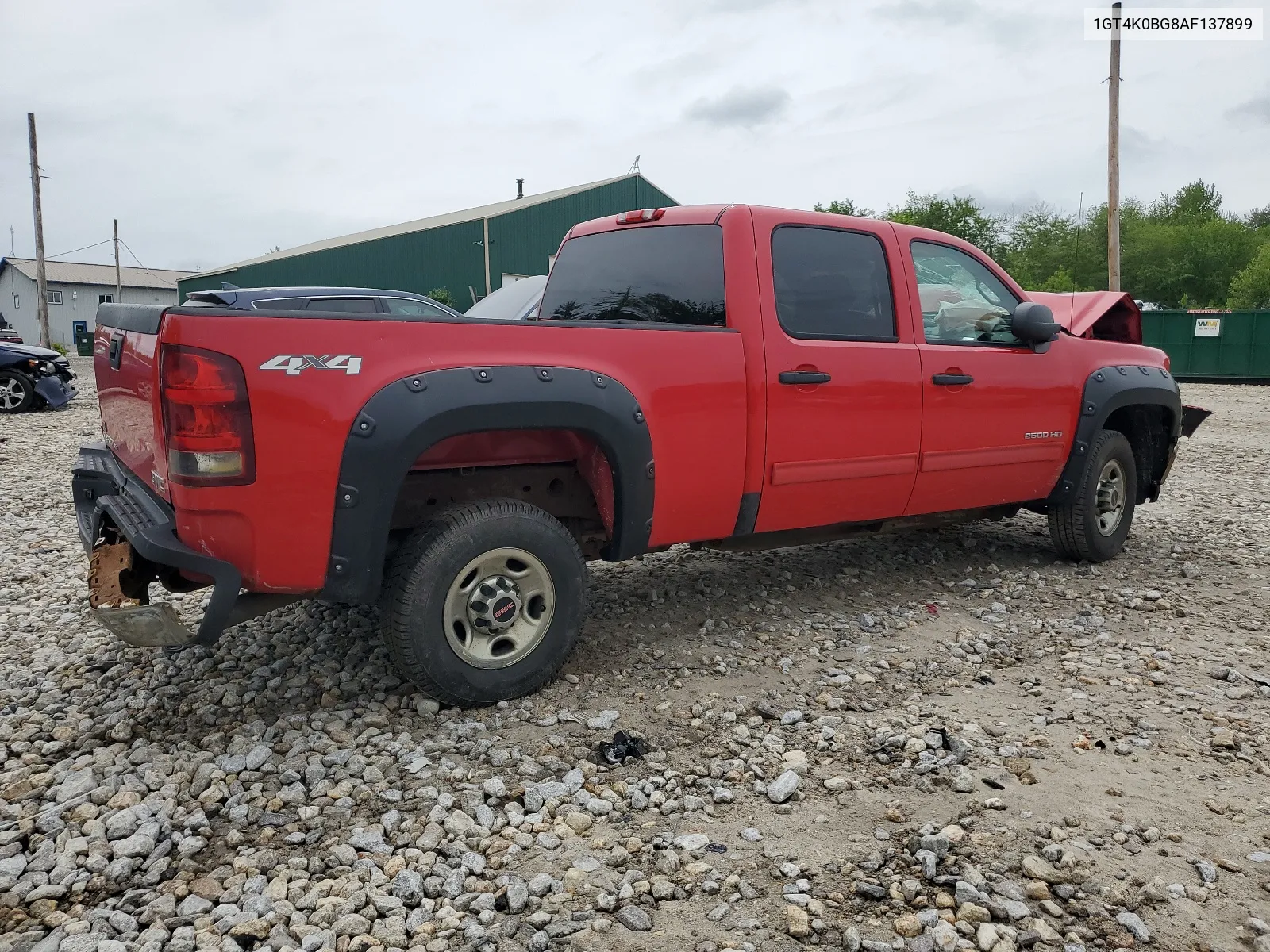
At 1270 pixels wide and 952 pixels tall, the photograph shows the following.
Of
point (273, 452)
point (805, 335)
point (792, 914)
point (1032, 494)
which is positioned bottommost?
point (792, 914)

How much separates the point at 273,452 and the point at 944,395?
3167mm

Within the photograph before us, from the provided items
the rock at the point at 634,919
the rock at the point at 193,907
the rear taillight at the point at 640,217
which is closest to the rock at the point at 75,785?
the rock at the point at 193,907

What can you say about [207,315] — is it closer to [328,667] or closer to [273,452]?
[273,452]

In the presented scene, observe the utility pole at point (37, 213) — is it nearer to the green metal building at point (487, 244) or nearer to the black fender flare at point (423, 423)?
the green metal building at point (487, 244)

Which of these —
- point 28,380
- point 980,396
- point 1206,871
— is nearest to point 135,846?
point 1206,871

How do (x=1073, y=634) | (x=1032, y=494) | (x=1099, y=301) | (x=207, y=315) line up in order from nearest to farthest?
(x=207, y=315) < (x=1073, y=634) < (x=1032, y=494) < (x=1099, y=301)

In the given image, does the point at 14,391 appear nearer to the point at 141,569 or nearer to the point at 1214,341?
the point at 141,569

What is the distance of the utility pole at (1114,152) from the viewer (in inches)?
771

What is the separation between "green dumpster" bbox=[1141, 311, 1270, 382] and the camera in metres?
22.9

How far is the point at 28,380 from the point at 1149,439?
15.2 meters

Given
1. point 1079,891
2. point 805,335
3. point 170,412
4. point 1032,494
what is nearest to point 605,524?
point 805,335

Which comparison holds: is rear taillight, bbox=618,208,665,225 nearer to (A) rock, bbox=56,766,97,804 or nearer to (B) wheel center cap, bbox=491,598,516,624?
(B) wheel center cap, bbox=491,598,516,624

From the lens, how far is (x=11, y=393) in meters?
14.4

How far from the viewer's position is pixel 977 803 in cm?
290
